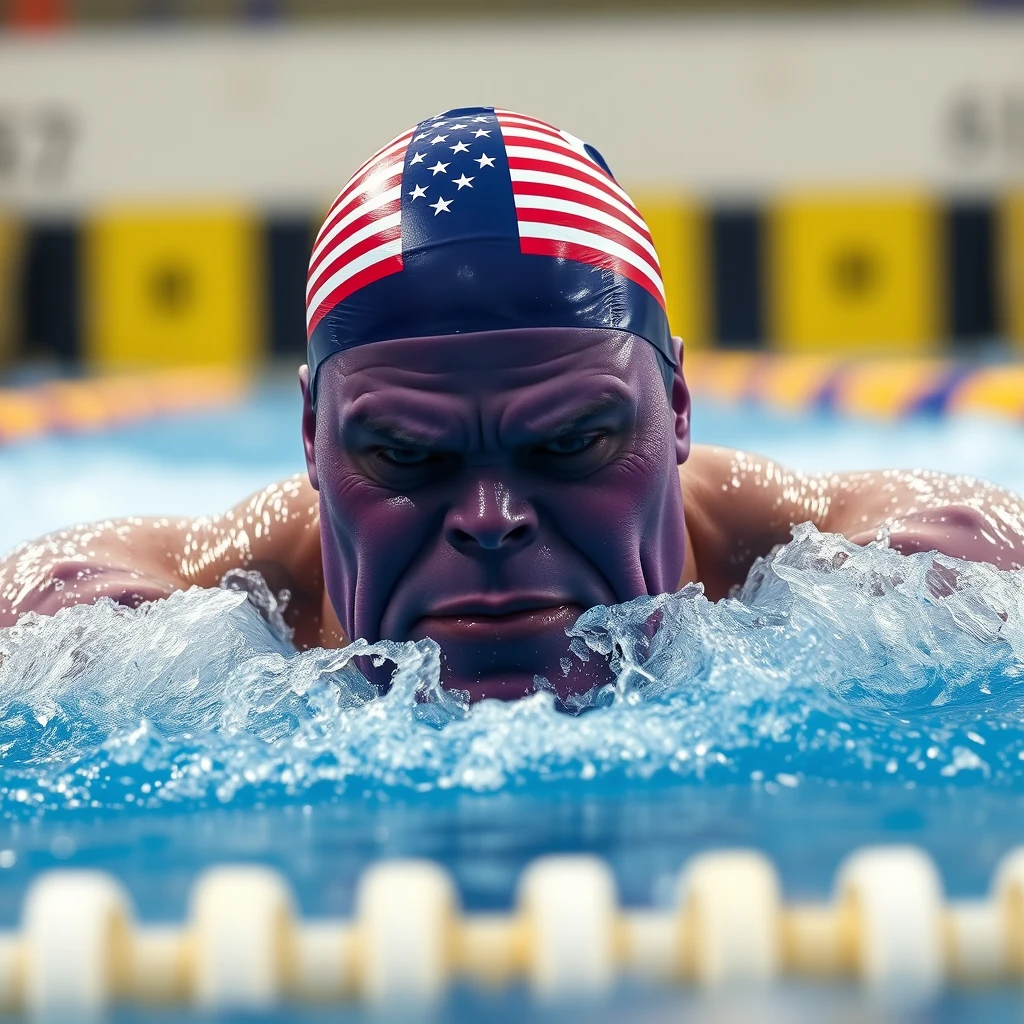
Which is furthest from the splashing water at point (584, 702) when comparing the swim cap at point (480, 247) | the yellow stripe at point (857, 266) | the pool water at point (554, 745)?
the yellow stripe at point (857, 266)

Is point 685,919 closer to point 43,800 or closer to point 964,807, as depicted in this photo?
point 964,807

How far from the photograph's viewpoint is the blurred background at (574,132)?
645cm

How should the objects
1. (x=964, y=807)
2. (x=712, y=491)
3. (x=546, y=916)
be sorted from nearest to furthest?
1. (x=546, y=916)
2. (x=964, y=807)
3. (x=712, y=491)

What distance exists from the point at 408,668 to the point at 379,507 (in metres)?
0.16

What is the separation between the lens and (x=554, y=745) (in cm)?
137

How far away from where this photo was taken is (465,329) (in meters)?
1.51

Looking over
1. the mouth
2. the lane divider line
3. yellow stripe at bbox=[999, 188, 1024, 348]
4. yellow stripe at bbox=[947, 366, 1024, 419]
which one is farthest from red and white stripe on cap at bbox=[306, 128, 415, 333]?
yellow stripe at bbox=[999, 188, 1024, 348]

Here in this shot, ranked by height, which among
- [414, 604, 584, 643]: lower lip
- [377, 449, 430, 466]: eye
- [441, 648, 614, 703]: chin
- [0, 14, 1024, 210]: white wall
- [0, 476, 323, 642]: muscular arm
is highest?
[0, 14, 1024, 210]: white wall

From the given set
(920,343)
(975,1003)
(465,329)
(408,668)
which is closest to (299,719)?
(408,668)

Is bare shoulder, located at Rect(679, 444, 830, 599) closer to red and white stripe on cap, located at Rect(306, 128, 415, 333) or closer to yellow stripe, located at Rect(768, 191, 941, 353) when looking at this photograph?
red and white stripe on cap, located at Rect(306, 128, 415, 333)

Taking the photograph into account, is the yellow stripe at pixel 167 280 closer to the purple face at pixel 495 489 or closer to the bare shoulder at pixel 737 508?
the bare shoulder at pixel 737 508

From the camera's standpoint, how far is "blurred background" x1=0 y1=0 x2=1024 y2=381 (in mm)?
6449

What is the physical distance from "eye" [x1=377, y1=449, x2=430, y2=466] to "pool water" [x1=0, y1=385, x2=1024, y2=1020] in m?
0.17

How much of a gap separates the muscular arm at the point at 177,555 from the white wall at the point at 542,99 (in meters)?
4.65
